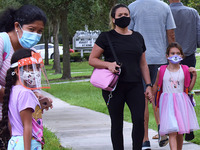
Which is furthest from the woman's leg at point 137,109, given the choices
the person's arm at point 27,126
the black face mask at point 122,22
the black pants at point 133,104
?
the person's arm at point 27,126

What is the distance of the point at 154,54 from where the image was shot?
6.48 metres

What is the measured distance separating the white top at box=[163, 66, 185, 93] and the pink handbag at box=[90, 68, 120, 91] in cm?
90

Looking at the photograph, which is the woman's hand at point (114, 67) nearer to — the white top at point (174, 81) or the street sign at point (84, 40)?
the white top at point (174, 81)

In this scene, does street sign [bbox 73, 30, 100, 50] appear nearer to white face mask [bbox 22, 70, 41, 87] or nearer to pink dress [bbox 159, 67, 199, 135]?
pink dress [bbox 159, 67, 199, 135]

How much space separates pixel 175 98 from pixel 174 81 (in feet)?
0.66

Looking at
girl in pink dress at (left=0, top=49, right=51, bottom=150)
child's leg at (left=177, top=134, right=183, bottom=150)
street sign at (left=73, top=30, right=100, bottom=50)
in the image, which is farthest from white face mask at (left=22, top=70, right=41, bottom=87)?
street sign at (left=73, top=30, right=100, bottom=50)

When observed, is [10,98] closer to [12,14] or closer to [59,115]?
[12,14]

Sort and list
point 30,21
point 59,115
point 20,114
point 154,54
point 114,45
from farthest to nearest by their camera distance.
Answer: point 59,115 < point 154,54 < point 114,45 < point 30,21 < point 20,114

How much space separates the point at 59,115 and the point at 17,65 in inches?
283

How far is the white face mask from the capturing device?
3.73 metres

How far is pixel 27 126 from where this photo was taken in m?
3.66

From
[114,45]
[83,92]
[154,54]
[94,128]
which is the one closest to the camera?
[114,45]

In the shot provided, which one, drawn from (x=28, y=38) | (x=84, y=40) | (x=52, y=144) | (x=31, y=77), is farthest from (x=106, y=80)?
(x=84, y=40)

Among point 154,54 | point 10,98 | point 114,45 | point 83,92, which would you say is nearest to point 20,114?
point 10,98
